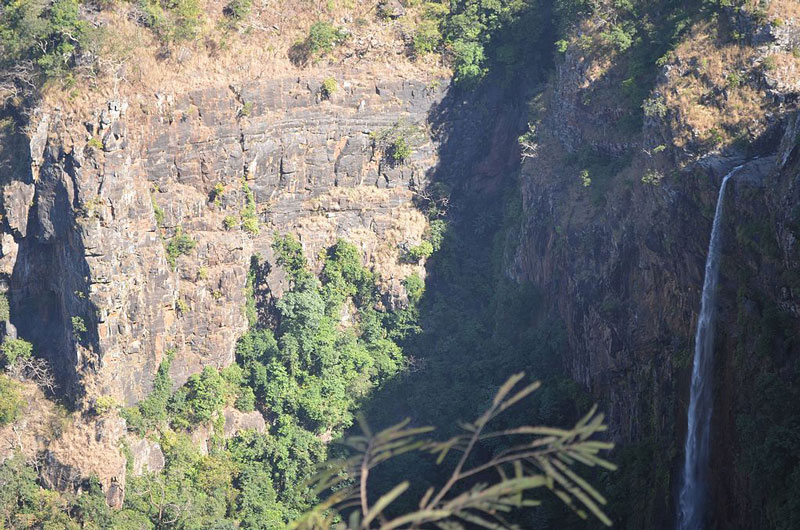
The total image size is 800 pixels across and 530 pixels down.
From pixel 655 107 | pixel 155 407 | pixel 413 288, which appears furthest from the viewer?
pixel 413 288

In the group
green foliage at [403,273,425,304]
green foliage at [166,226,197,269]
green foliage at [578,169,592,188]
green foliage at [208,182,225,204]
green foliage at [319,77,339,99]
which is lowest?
green foliage at [403,273,425,304]

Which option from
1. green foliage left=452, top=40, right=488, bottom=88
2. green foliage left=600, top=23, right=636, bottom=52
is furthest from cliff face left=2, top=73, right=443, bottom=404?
green foliage left=600, top=23, right=636, bottom=52

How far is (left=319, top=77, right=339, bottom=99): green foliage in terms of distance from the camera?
3444 centimetres

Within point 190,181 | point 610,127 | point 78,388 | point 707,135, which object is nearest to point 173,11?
point 190,181

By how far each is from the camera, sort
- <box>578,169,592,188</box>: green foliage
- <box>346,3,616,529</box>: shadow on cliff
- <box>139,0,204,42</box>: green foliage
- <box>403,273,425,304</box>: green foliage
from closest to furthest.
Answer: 1. <box>578,169,592,188</box>: green foliage
2. <box>346,3,616,529</box>: shadow on cliff
3. <box>139,0,204,42</box>: green foliage
4. <box>403,273,425,304</box>: green foliage

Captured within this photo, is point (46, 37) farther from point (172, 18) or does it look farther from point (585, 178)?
point (585, 178)

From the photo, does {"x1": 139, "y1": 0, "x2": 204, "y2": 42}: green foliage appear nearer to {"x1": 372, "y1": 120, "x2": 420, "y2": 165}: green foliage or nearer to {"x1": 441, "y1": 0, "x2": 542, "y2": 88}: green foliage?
{"x1": 372, "y1": 120, "x2": 420, "y2": 165}: green foliage

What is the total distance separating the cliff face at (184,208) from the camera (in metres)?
31.0

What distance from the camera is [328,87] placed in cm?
3444

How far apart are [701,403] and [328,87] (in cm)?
1658

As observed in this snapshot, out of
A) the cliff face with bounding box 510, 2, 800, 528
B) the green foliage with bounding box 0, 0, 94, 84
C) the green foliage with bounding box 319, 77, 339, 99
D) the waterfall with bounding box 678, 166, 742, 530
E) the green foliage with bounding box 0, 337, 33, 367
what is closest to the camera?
the cliff face with bounding box 510, 2, 800, 528

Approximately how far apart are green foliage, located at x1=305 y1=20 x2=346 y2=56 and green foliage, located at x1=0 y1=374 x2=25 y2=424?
44.9 feet

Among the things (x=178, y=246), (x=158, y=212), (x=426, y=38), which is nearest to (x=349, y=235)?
(x=178, y=246)

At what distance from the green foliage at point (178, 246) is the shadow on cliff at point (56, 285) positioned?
8.92ft
